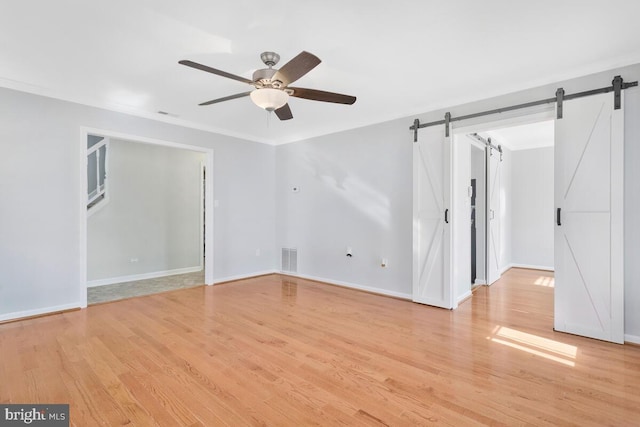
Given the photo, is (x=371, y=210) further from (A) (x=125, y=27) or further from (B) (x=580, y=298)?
(A) (x=125, y=27)

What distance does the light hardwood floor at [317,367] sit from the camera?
1867 millimetres

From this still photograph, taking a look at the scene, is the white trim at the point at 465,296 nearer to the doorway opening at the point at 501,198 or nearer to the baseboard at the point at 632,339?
the doorway opening at the point at 501,198

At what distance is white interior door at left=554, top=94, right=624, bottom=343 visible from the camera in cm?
281

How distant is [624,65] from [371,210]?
3017 mm

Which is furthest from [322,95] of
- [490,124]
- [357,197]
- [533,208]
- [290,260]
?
[533,208]

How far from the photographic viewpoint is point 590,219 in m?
2.94

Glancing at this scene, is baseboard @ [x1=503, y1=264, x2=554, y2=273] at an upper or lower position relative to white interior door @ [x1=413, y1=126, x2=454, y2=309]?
lower

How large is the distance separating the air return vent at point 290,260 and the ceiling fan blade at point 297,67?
3.80m

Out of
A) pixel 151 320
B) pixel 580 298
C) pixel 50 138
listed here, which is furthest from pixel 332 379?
pixel 50 138

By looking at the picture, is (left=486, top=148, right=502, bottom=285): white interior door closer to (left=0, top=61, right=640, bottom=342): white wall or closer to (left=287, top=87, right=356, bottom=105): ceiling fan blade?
(left=0, top=61, right=640, bottom=342): white wall

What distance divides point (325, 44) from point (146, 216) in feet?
15.7

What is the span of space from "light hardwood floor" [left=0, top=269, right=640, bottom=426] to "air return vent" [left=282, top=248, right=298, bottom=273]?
1.89 m

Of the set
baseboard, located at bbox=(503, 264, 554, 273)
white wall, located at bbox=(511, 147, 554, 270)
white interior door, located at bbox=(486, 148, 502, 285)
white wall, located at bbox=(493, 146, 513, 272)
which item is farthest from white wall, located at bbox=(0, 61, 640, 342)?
white wall, located at bbox=(511, 147, 554, 270)

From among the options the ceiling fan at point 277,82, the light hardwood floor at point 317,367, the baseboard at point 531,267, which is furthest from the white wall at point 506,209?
the ceiling fan at point 277,82
